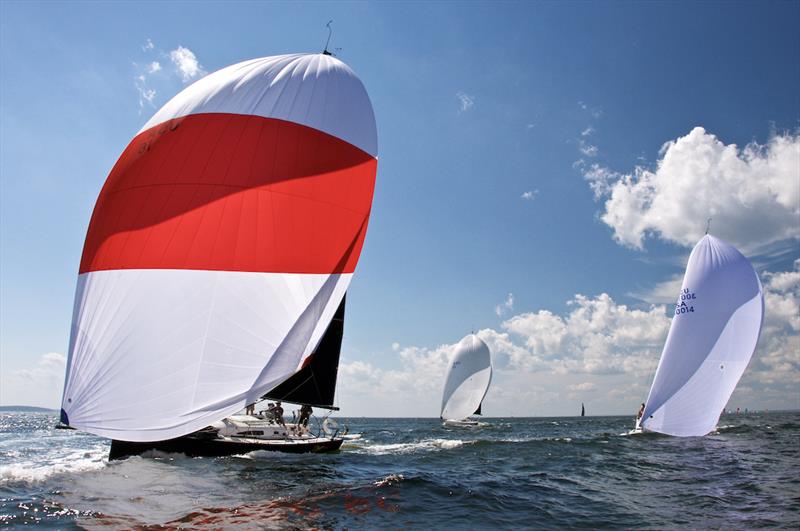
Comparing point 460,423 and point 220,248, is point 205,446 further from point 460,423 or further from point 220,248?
point 460,423

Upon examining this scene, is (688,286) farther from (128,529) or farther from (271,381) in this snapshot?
(128,529)

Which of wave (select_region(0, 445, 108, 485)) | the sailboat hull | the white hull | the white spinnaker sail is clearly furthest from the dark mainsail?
the white hull

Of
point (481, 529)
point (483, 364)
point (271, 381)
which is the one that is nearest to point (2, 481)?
point (271, 381)

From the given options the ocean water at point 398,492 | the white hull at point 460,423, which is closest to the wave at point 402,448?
the ocean water at point 398,492

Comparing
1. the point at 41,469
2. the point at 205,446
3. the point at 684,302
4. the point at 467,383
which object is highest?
the point at 684,302

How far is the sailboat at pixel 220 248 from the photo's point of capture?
948 centimetres

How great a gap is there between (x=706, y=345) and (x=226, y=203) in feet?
78.6

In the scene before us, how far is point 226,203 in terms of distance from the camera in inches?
423

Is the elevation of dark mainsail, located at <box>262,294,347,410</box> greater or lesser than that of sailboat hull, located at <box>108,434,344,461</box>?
greater

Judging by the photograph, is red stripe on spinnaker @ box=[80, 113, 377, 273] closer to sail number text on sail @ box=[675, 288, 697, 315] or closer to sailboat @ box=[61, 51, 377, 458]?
sailboat @ box=[61, 51, 377, 458]

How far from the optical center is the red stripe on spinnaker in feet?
34.4

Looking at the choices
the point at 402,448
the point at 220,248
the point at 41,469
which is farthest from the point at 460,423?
the point at 220,248

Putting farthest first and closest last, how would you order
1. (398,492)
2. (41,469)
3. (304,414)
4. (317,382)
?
(304,414), (317,382), (41,469), (398,492)

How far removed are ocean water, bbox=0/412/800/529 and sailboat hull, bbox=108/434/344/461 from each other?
319mm
